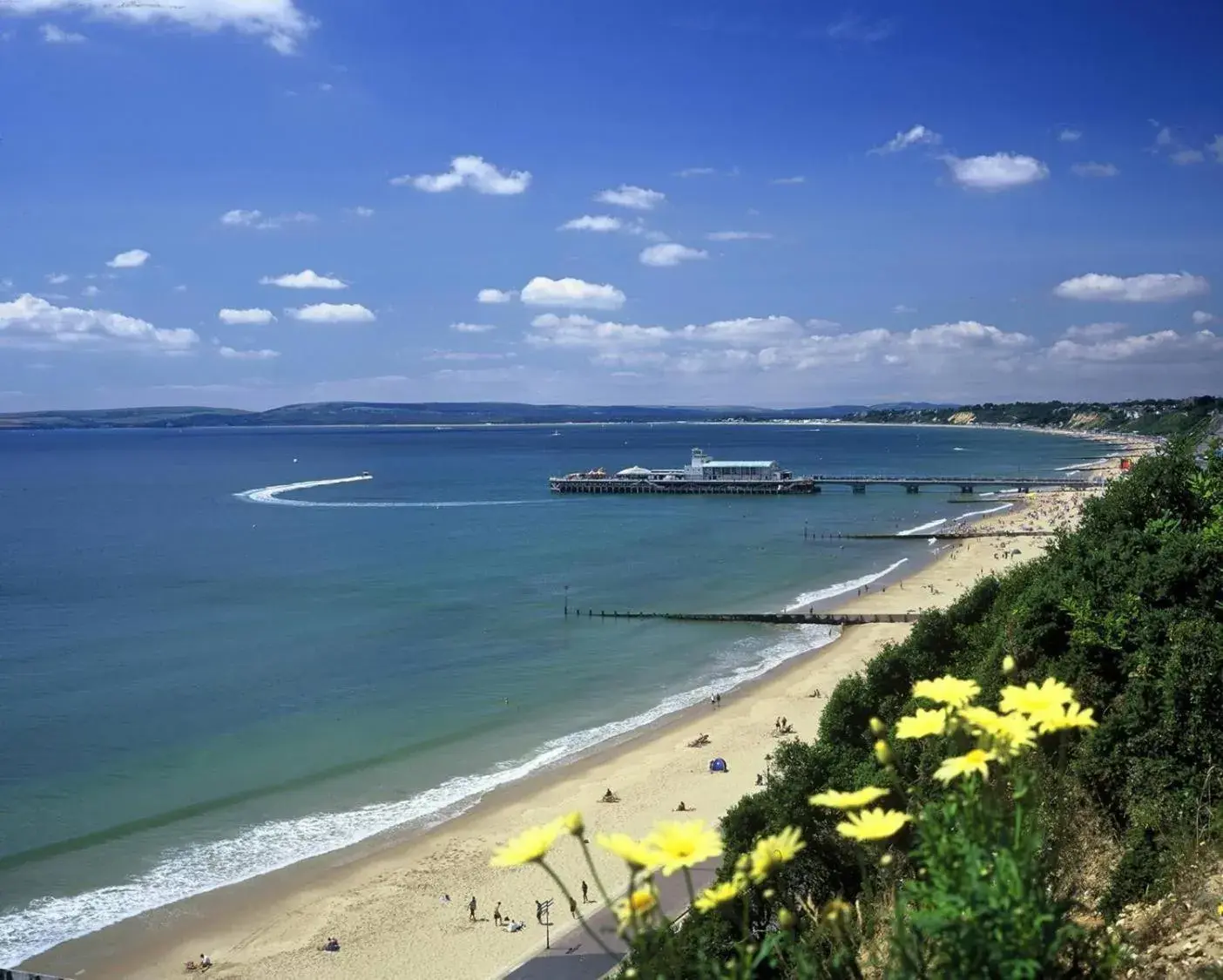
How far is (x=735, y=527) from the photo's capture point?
76.4 meters

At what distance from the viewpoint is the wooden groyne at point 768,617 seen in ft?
143

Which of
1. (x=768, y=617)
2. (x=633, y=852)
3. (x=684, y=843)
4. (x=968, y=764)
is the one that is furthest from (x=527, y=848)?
(x=768, y=617)

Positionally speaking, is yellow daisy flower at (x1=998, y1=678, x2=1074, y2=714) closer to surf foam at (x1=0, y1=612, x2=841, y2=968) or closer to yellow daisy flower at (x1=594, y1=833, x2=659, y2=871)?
yellow daisy flower at (x1=594, y1=833, x2=659, y2=871)

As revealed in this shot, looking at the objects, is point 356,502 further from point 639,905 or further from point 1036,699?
point 639,905

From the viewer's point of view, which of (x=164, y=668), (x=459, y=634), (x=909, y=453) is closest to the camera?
(x=164, y=668)

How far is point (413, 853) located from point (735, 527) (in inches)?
2205

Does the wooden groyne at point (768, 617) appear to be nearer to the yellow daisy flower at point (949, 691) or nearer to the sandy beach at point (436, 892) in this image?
the sandy beach at point (436, 892)

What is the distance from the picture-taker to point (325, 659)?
38.4 metres

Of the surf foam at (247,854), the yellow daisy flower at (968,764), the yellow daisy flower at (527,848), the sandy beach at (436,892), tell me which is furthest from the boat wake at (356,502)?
the yellow daisy flower at (527,848)

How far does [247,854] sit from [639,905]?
72.7 ft

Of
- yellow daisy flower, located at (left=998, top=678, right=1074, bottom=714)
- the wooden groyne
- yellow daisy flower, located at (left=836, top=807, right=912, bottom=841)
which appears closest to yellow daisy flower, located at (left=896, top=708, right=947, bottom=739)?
yellow daisy flower, located at (left=998, top=678, right=1074, bottom=714)

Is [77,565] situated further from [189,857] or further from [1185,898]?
[1185,898]

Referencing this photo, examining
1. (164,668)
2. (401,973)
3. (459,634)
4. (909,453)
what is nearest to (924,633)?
(401,973)

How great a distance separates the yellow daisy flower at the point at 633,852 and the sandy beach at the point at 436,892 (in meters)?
16.3
